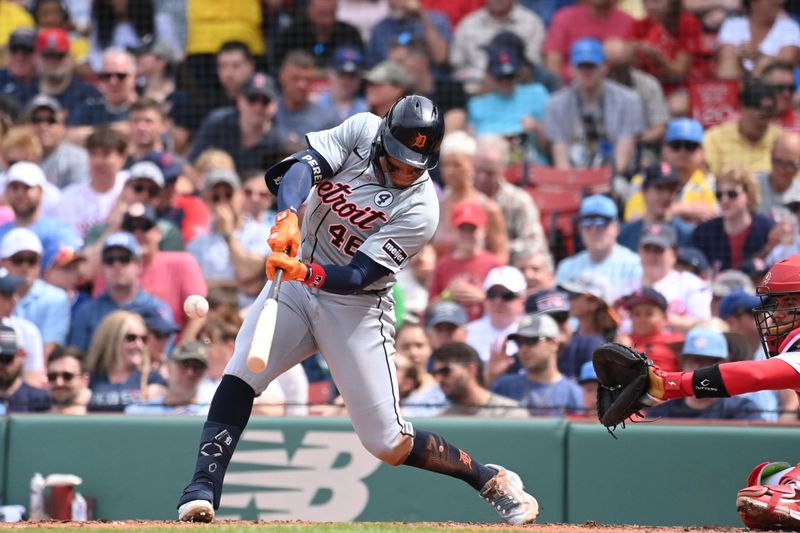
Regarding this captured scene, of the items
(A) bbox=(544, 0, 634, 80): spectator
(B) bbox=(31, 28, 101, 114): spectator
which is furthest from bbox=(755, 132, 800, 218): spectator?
(B) bbox=(31, 28, 101, 114): spectator

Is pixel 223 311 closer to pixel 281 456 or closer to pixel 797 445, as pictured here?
pixel 281 456

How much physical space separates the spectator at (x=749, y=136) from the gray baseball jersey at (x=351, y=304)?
4622mm

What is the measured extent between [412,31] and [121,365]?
4.31 m

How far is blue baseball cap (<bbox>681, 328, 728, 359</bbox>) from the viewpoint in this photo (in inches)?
288

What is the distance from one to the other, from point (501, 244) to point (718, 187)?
1491 millimetres

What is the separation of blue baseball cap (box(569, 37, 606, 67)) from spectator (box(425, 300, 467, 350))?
2.61 metres

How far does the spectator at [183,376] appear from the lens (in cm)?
780

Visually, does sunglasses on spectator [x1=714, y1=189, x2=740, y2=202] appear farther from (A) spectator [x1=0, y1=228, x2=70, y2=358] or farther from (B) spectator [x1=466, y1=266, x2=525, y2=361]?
(A) spectator [x1=0, y1=228, x2=70, y2=358]

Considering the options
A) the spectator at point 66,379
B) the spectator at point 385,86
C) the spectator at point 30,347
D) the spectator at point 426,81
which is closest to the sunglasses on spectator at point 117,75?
the spectator at point 385,86

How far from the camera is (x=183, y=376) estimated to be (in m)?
7.92

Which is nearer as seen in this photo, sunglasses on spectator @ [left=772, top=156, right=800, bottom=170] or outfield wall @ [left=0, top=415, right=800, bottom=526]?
outfield wall @ [left=0, top=415, right=800, bottom=526]

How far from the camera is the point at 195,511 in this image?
5211mm

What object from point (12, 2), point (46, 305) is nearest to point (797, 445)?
point (46, 305)

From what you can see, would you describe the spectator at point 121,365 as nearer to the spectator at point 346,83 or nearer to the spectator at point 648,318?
the spectator at point 648,318
